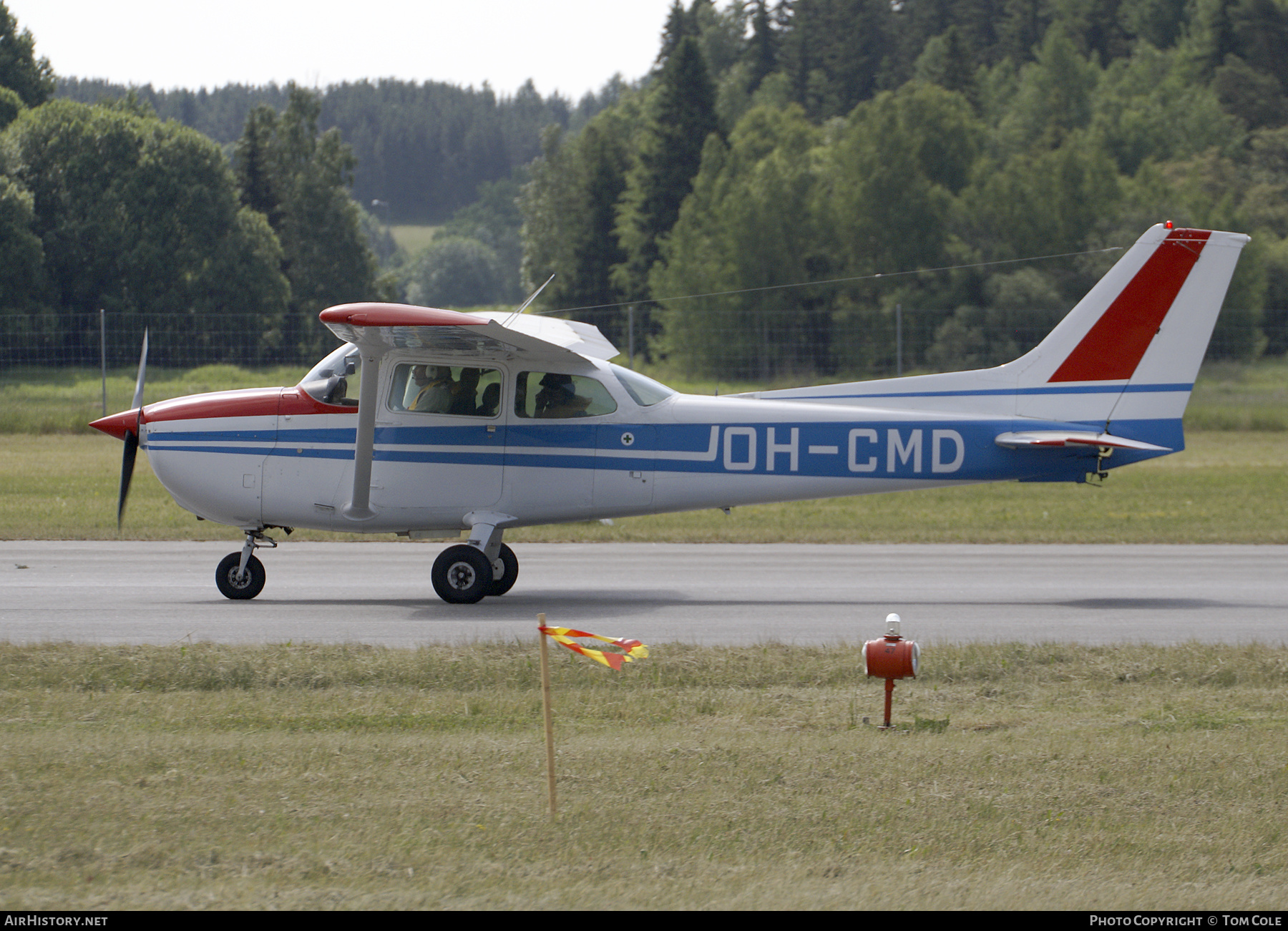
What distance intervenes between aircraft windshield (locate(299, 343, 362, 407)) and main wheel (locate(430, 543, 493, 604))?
5.85ft

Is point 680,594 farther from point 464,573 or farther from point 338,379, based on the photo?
point 338,379

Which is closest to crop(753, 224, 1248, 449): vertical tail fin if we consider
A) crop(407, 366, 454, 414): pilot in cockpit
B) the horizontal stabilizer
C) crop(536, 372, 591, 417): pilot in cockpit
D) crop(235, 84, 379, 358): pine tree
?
the horizontal stabilizer

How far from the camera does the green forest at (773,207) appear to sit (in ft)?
151

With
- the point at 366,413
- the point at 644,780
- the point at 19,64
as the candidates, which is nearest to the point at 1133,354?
the point at 366,413

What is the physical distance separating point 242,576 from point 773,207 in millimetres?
54248

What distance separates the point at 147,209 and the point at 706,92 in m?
36.8

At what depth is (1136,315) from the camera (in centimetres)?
1205

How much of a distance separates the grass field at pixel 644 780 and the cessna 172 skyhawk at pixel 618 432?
322 centimetres

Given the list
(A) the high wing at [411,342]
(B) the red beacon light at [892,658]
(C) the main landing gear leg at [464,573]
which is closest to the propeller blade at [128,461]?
(A) the high wing at [411,342]

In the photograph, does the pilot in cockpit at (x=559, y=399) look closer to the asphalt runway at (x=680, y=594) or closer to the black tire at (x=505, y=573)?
the black tire at (x=505, y=573)

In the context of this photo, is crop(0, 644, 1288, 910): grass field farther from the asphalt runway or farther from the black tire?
the black tire

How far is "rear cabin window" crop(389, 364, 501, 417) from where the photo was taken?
40.1 feet

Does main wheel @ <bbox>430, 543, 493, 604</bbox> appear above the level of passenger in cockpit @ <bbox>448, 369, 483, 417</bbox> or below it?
below

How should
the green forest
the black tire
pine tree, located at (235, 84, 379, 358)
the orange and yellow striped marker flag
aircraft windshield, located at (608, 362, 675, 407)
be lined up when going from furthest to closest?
pine tree, located at (235, 84, 379, 358) → the green forest → the black tire → aircraft windshield, located at (608, 362, 675, 407) → the orange and yellow striped marker flag
